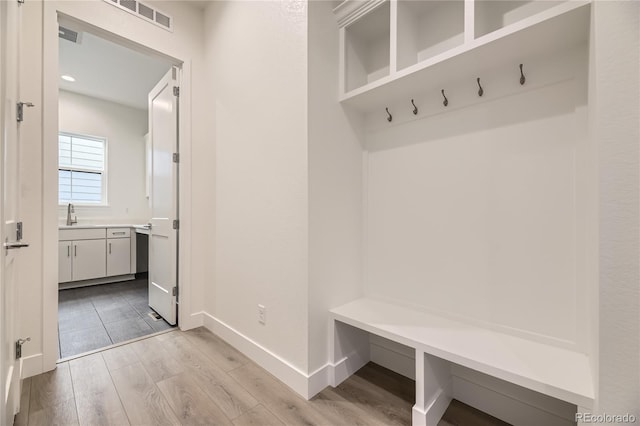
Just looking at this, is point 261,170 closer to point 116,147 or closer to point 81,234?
point 81,234

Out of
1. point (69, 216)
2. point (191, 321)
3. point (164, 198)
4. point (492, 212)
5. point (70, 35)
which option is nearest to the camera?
point (492, 212)

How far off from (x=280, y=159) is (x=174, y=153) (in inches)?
49.6

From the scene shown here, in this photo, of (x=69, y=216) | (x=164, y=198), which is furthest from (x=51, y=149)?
(x=69, y=216)

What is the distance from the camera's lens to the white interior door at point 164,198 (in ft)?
8.03

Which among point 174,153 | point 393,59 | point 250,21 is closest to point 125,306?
point 174,153

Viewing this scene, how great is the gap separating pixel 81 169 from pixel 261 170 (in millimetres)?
3985

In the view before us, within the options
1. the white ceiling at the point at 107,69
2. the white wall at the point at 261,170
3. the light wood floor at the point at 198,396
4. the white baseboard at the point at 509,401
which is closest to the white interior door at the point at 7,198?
the light wood floor at the point at 198,396

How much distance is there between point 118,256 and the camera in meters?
4.07

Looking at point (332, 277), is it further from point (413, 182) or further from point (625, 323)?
point (625, 323)

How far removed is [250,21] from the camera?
1997 mm

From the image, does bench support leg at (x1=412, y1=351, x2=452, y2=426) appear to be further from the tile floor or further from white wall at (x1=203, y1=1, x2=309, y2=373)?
the tile floor

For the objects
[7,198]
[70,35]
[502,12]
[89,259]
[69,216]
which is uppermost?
[70,35]

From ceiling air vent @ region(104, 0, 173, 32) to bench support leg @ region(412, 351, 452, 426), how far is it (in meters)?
3.03

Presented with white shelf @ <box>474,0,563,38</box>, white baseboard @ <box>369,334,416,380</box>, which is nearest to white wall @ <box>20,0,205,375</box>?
white baseboard @ <box>369,334,416,380</box>
